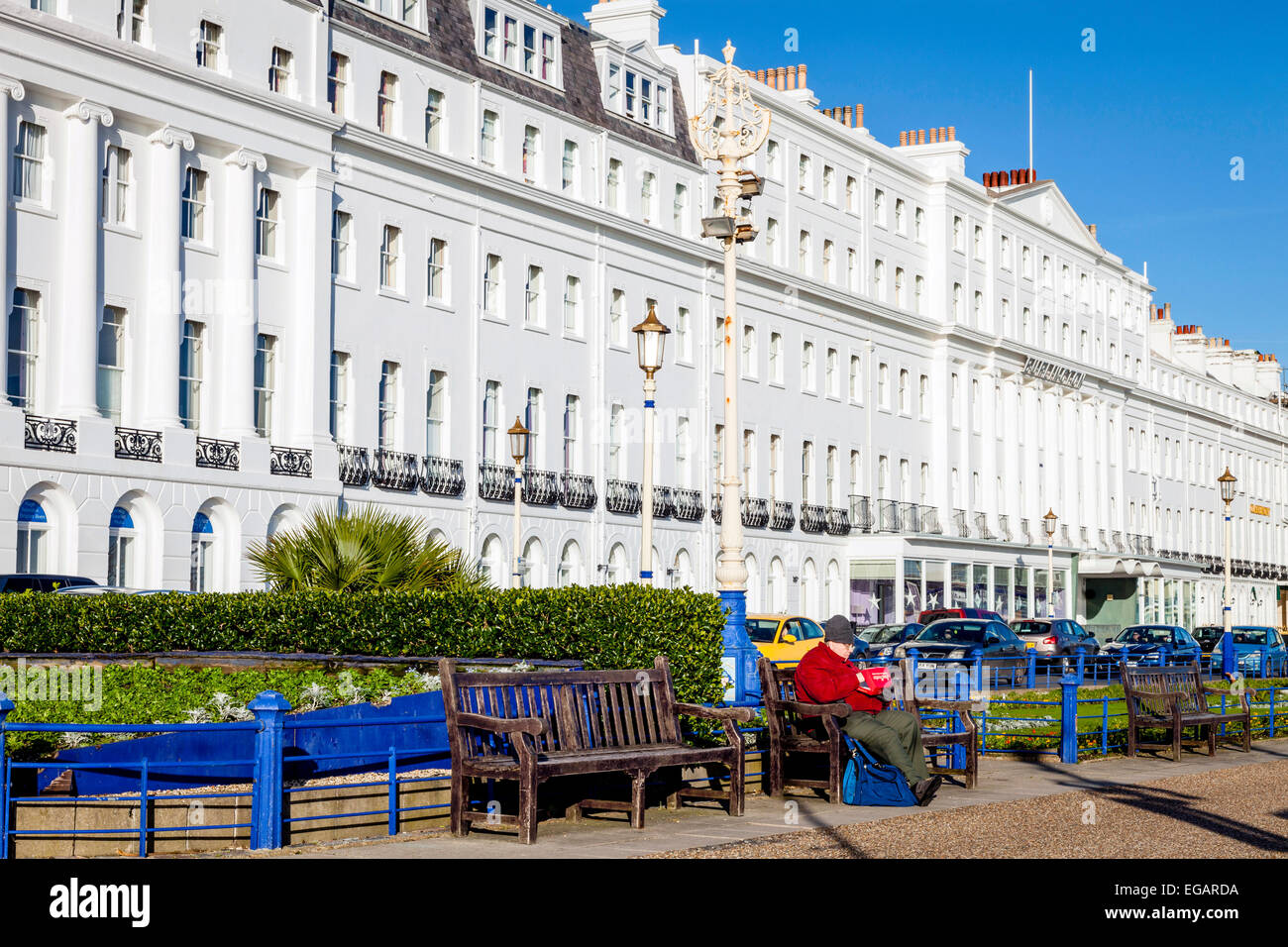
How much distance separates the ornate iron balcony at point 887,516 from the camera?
64312 mm

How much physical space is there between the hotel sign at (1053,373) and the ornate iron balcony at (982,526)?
842 cm

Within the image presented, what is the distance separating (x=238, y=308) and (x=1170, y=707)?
24741 mm

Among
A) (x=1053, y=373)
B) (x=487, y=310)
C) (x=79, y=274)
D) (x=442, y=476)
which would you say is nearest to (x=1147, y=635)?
(x=487, y=310)

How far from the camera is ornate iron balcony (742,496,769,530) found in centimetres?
5662

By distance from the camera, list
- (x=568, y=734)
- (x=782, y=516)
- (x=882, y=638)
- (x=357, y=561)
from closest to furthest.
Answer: (x=568, y=734), (x=357, y=561), (x=882, y=638), (x=782, y=516)

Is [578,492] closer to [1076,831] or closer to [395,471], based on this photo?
[395,471]

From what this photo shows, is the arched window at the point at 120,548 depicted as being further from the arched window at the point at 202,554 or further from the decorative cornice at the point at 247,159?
the decorative cornice at the point at 247,159

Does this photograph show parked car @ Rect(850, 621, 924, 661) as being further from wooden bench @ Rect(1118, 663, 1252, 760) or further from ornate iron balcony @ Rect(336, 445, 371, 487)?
wooden bench @ Rect(1118, 663, 1252, 760)

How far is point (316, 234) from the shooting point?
4106 cm

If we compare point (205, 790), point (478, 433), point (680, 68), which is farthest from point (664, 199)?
point (205, 790)

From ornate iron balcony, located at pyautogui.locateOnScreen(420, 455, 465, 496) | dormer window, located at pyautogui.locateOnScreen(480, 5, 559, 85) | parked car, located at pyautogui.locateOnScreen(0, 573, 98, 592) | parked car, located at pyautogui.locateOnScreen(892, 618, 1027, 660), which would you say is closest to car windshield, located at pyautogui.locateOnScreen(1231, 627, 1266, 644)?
parked car, located at pyautogui.locateOnScreen(892, 618, 1027, 660)

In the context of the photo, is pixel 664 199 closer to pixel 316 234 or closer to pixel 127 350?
pixel 316 234

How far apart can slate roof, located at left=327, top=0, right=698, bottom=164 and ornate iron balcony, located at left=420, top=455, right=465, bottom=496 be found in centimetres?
995

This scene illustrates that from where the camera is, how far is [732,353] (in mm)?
20594
